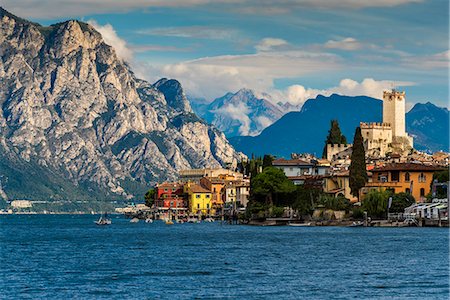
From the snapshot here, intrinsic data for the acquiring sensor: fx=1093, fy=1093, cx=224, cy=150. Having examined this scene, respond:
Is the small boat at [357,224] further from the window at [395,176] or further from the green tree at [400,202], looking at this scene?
the window at [395,176]

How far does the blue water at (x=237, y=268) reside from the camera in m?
59.6

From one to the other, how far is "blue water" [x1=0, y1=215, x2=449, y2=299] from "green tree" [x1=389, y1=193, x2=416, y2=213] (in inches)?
956

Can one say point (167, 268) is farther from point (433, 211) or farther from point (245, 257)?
point (433, 211)

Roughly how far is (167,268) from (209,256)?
40.0 feet

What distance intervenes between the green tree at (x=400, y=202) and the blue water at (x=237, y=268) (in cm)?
2428

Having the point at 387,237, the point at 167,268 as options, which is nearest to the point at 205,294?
the point at 167,268

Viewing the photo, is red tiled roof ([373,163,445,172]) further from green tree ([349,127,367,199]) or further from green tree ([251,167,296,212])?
green tree ([251,167,296,212])

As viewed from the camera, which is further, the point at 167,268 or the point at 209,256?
the point at 209,256

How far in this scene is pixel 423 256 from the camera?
8069 cm

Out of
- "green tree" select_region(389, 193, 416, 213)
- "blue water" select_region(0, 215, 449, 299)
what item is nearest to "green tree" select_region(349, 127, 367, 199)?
"green tree" select_region(389, 193, 416, 213)

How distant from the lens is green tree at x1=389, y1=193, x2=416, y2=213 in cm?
13550

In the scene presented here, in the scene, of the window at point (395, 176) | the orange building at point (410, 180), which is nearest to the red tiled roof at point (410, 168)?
the orange building at point (410, 180)

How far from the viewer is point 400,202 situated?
13550 centimetres

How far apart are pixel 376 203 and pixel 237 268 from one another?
64774mm
